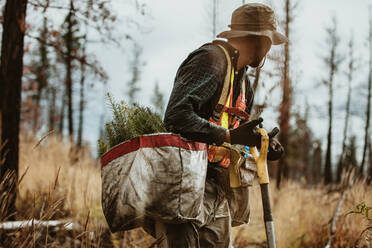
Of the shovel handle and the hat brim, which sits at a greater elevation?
the hat brim

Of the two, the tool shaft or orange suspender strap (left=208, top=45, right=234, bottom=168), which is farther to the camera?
orange suspender strap (left=208, top=45, right=234, bottom=168)

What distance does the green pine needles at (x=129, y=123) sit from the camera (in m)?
1.85

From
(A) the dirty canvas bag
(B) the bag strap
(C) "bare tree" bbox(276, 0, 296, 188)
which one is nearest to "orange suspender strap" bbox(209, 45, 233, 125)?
(B) the bag strap

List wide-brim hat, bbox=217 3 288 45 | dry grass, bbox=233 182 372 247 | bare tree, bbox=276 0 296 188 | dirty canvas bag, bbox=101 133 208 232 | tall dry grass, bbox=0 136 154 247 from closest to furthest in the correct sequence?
dirty canvas bag, bbox=101 133 208 232 → wide-brim hat, bbox=217 3 288 45 → tall dry grass, bbox=0 136 154 247 → dry grass, bbox=233 182 372 247 → bare tree, bbox=276 0 296 188

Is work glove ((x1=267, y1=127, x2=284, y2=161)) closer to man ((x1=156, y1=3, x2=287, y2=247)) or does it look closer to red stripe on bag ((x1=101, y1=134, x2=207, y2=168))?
man ((x1=156, y1=3, x2=287, y2=247))

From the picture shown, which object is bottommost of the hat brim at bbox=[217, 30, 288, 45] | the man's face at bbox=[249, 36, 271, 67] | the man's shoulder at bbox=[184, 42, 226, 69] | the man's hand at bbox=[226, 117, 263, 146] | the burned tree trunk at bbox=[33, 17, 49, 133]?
the man's hand at bbox=[226, 117, 263, 146]

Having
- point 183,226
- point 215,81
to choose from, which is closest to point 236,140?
point 215,81

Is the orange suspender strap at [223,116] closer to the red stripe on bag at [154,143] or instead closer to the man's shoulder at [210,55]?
the man's shoulder at [210,55]

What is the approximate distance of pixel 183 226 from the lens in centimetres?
171

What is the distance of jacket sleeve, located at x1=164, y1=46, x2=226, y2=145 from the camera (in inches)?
66.4

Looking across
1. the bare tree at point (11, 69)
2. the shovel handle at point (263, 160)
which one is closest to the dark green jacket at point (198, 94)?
the shovel handle at point (263, 160)

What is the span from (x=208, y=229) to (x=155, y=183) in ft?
1.68

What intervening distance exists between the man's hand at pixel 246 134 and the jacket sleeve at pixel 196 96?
0.06 meters

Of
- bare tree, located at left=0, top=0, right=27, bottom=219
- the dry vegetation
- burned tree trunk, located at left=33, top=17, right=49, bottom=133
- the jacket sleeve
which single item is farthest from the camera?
burned tree trunk, located at left=33, top=17, right=49, bottom=133
